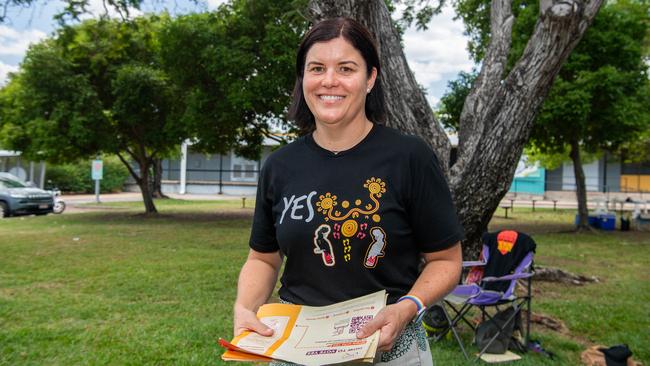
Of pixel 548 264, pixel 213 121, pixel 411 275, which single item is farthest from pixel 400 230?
pixel 213 121

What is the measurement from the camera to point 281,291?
1846 millimetres

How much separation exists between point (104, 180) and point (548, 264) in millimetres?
33625

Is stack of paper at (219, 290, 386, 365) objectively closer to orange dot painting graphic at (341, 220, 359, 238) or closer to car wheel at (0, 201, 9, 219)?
orange dot painting graphic at (341, 220, 359, 238)

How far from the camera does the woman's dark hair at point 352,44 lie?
1.74 meters

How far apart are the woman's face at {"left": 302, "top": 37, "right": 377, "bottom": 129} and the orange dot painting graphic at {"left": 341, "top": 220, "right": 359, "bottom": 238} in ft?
1.07

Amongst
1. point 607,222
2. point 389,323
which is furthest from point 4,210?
point 389,323

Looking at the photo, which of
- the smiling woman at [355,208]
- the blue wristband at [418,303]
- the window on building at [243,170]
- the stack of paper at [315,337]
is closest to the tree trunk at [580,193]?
the smiling woman at [355,208]

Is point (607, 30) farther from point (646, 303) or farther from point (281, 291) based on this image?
point (281, 291)

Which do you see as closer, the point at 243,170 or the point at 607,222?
the point at 607,222

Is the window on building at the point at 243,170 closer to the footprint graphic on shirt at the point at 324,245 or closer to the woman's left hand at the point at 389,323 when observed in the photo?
the footprint graphic on shirt at the point at 324,245

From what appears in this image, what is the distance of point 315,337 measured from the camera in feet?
5.04

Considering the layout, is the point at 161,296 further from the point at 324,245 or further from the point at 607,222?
the point at 607,222

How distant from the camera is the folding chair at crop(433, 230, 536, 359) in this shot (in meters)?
5.24

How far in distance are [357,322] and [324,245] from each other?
0.25m
